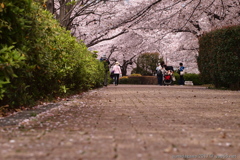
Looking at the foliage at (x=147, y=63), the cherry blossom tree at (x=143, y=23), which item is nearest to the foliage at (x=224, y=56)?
the cherry blossom tree at (x=143, y=23)

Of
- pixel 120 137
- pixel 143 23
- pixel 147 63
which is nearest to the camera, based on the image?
pixel 120 137

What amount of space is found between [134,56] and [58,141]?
44187mm

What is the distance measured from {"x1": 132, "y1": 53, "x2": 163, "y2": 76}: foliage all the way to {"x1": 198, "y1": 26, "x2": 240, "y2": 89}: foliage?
22.5 metres

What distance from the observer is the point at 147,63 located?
156 feet

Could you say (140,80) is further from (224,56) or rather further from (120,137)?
(120,137)

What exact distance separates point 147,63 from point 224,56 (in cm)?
2691

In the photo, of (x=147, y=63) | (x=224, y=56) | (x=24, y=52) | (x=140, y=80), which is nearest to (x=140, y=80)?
(x=140, y=80)

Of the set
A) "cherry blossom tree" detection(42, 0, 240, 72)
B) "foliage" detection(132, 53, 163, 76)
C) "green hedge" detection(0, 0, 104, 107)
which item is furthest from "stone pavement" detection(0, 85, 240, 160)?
"foliage" detection(132, 53, 163, 76)

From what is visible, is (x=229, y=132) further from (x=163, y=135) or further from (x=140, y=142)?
(x=140, y=142)

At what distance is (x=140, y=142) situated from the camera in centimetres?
502

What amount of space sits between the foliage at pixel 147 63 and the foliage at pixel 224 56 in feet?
73.8

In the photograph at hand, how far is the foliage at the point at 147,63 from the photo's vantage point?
46.7 meters

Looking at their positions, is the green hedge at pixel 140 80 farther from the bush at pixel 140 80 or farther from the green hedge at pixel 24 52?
the green hedge at pixel 24 52

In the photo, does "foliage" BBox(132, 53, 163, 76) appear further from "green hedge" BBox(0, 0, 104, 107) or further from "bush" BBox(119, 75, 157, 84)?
"green hedge" BBox(0, 0, 104, 107)
